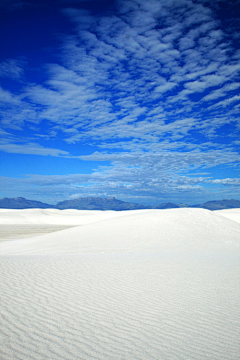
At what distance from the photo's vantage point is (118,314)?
4.30m

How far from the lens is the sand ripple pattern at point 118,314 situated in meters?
→ 3.14

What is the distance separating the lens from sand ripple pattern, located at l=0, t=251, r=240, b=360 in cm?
314

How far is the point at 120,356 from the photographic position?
301 centimetres

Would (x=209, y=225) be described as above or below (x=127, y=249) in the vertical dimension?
above

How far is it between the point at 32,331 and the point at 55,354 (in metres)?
0.74

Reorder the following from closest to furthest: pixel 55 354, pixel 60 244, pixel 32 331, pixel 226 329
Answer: pixel 55 354, pixel 32 331, pixel 226 329, pixel 60 244

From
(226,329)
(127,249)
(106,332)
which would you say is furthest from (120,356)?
(127,249)

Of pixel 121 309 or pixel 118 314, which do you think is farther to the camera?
pixel 121 309

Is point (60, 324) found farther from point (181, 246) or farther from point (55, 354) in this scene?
point (181, 246)

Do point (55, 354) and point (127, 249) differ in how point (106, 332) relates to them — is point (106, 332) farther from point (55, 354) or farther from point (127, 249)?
→ point (127, 249)

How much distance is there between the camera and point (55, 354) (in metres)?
2.99

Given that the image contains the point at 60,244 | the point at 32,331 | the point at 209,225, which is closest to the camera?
the point at 32,331

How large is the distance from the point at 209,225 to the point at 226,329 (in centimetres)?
1440

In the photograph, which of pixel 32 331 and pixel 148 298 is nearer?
pixel 32 331
